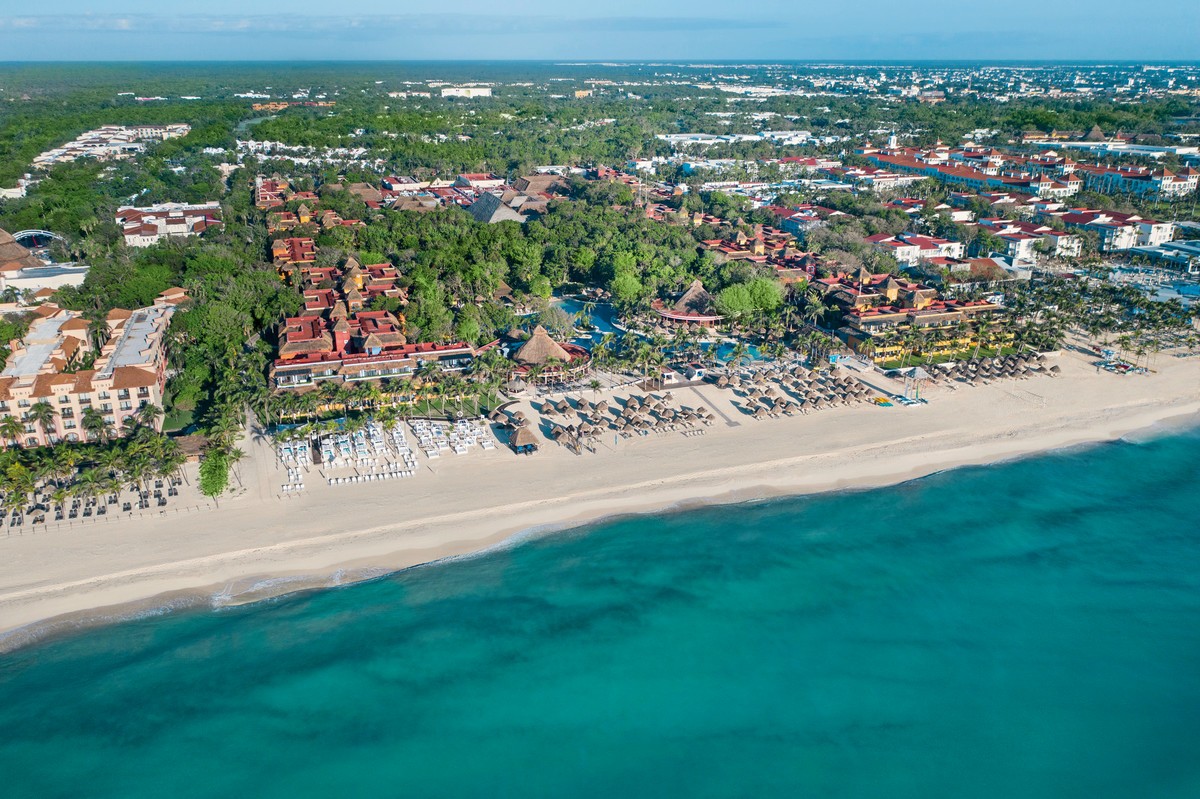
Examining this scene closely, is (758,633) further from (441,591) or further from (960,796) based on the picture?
(441,591)

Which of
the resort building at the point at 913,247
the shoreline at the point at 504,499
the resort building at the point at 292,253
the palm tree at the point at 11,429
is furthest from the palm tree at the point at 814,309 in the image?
the palm tree at the point at 11,429

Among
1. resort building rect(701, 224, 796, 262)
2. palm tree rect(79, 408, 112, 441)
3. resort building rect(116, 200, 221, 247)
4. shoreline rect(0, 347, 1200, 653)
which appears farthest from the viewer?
resort building rect(116, 200, 221, 247)

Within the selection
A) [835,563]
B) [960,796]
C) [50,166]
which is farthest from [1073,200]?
[50,166]

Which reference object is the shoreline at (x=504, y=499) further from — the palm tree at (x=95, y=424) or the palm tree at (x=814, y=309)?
the palm tree at (x=814, y=309)

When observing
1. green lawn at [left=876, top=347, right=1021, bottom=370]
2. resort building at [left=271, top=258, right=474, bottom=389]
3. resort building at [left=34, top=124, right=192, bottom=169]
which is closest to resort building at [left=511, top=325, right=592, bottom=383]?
resort building at [left=271, top=258, right=474, bottom=389]

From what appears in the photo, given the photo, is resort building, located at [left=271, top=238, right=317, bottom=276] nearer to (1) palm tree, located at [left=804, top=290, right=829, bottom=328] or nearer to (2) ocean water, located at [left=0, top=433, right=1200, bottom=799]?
(1) palm tree, located at [left=804, top=290, right=829, bottom=328]
